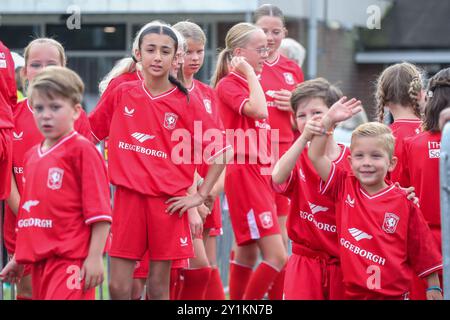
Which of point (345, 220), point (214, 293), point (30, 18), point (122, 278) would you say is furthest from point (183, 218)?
point (30, 18)

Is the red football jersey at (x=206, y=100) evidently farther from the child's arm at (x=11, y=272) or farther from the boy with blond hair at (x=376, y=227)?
the child's arm at (x=11, y=272)

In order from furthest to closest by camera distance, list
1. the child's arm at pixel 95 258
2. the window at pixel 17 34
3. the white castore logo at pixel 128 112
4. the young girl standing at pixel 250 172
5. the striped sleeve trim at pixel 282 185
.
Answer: the window at pixel 17 34 < the young girl standing at pixel 250 172 < the white castore logo at pixel 128 112 < the striped sleeve trim at pixel 282 185 < the child's arm at pixel 95 258

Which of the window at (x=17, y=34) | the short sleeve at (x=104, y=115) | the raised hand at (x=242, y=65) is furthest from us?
the window at (x=17, y=34)

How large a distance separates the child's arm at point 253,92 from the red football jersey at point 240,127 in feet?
0.71

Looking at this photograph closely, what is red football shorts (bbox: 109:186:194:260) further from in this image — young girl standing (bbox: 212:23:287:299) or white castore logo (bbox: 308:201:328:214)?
young girl standing (bbox: 212:23:287:299)

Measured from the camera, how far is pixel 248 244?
7.63 metres

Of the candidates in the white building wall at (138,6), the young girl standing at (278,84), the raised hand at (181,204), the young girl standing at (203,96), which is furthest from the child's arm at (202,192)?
the white building wall at (138,6)

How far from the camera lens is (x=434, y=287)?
18.0 feet

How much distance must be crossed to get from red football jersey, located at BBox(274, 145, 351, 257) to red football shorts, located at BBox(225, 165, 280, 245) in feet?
5.01

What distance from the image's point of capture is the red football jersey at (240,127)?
7238 millimetres

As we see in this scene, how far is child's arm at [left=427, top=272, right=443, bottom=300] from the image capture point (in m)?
5.47

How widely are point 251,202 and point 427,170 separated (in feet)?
6.06

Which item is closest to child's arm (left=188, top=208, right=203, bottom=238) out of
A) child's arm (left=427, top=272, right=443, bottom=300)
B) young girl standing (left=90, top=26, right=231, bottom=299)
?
young girl standing (left=90, top=26, right=231, bottom=299)

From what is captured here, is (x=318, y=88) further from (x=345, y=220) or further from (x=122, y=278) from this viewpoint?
(x=122, y=278)
